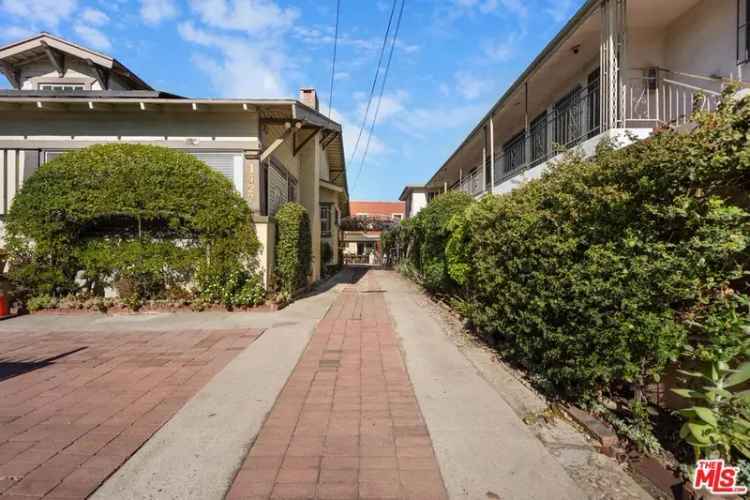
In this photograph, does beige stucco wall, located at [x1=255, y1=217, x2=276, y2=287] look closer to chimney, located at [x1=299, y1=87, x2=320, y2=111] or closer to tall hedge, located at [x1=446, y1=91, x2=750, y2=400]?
tall hedge, located at [x1=446, y1=91, x2=750, y2=400]

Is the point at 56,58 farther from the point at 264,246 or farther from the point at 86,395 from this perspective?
the point at 86,395

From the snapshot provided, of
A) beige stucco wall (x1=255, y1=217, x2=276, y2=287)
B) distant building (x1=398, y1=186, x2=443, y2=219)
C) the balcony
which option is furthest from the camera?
distant building (x1=398, y1=186, x2=443, y2=219)

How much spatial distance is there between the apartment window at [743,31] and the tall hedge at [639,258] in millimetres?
5073

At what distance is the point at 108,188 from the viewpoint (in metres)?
9.20

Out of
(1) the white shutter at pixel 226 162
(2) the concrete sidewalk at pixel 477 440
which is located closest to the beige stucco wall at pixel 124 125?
(1) the white shutter at pixel 226 162

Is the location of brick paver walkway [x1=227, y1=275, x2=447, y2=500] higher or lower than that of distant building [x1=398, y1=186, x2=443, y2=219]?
lower

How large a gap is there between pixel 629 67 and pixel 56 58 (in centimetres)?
1676

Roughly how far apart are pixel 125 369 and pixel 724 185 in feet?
20.8

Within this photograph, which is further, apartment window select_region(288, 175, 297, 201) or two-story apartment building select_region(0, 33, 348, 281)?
apartment window select_region(288, 175, 297, 201)

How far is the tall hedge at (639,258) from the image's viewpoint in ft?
8.93

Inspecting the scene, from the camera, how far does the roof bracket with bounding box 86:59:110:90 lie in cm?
1349

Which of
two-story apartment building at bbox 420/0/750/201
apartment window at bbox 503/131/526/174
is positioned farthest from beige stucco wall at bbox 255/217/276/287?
apartment window at bbox 503/131/526/174

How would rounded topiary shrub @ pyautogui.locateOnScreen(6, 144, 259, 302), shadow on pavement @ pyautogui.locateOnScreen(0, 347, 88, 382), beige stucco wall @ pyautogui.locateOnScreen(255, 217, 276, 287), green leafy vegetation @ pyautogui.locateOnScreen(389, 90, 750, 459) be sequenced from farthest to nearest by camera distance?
1. beige stucco wall @ pyautogui.locateOnScreen(255, 217, 276, 287)
2. rounded topiary shrub @ pyautogui.locateOnScreen(6, 144, 259, 302)
3. shadow on pavement @ pyautogui.locateOnScreen(0, 347, 88, 382)
4. green leafy vegetation @ pyautogui.locateOnScreen(389, 90, 750, 459)

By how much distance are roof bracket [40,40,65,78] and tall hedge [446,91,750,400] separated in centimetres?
1608
